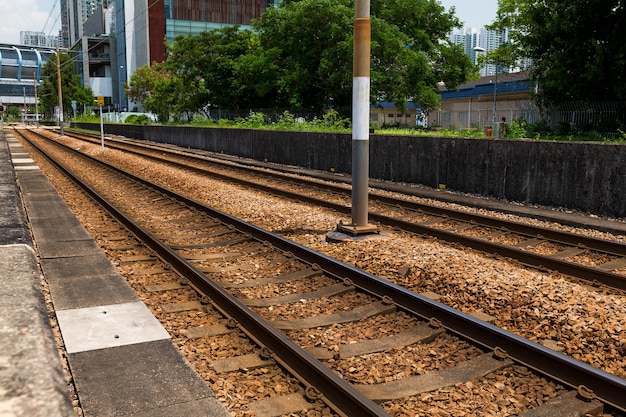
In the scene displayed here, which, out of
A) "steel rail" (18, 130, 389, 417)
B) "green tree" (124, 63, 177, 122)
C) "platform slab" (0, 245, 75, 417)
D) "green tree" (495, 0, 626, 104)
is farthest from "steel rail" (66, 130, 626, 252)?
"green tree" (124, 63, 177, 122)

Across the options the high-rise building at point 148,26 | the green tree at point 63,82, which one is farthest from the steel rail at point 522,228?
the green tree at point 63,82

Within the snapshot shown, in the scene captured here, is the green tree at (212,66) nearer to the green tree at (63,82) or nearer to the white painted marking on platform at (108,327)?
the white painted marking on platform at (108,327)

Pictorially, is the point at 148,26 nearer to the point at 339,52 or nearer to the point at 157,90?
the point at 157,90

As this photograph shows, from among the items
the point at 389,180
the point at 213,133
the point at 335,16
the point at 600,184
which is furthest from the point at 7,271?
the point at 335,16

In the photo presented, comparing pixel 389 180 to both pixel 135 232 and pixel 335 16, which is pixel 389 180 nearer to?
pixel 135 232

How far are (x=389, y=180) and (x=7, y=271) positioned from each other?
557 inches

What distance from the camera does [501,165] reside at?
47.0ft

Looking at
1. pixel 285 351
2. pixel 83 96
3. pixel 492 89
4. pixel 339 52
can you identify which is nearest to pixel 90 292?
pixel 285 351

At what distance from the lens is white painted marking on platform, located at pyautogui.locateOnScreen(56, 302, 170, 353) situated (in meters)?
5.25

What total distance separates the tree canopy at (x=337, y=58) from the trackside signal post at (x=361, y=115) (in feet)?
85.7

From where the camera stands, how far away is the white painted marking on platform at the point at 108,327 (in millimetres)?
5246

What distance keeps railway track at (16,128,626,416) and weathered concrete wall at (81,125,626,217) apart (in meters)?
6.95

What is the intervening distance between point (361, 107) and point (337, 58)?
28.8 meters

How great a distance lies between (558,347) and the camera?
532 centimetres
